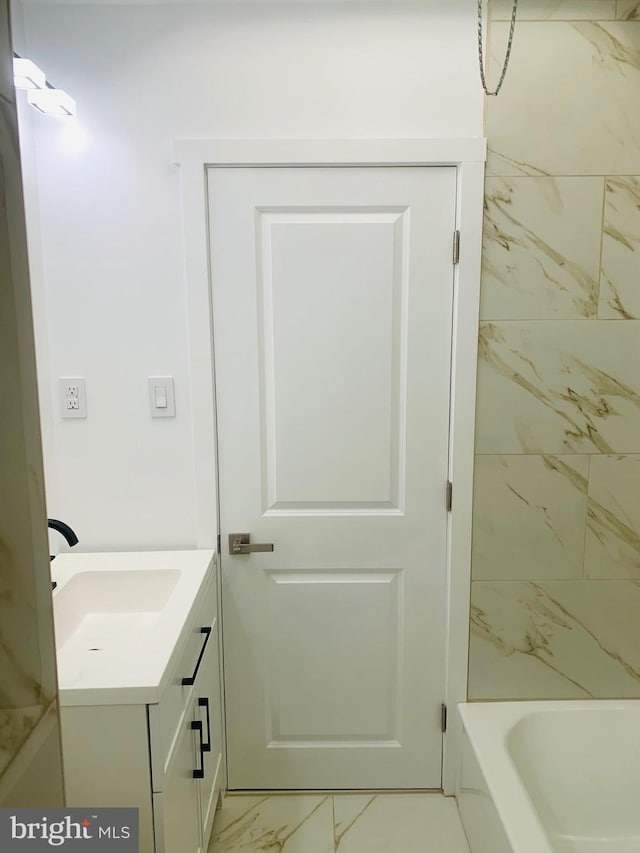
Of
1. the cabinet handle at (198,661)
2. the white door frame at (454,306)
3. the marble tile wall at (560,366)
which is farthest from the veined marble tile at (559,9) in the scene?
the cabinet handle at (198,661)

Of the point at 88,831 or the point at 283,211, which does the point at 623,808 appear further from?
the point at 283,211

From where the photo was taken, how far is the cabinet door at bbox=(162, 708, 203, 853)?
1.24m

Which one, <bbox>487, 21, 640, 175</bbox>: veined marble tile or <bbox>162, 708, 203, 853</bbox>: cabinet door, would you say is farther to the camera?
<bbox>487, 21, 640, 175</bbox>: veined marble tile

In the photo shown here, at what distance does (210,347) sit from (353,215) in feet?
1.97

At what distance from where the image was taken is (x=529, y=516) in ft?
6.18

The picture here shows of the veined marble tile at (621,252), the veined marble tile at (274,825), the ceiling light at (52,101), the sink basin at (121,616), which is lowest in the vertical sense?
the veined marble tile at (274,825)

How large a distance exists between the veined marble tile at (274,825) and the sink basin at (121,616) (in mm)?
772

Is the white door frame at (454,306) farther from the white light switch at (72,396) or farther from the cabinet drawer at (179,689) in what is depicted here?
the white light switch at (72,396)

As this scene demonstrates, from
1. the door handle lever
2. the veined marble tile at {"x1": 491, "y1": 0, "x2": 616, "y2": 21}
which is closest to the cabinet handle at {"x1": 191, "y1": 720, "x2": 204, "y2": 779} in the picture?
the door handle lever

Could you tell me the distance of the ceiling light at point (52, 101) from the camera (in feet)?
5.02

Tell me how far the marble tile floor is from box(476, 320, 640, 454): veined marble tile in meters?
1.22

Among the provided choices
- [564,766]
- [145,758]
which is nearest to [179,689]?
[145,758]

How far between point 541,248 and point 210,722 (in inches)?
69.1

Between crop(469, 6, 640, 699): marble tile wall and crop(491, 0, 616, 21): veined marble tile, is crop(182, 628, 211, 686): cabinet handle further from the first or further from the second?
crop(491, 0, 616, 21): veined marble tile
